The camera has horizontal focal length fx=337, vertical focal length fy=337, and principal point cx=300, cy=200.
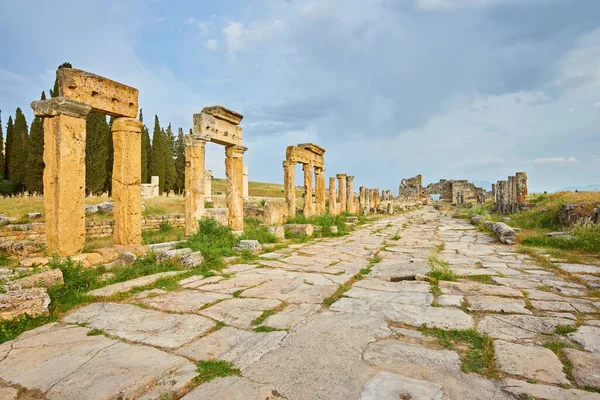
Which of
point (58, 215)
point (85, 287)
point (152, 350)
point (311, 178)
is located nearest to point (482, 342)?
point (152, 350)

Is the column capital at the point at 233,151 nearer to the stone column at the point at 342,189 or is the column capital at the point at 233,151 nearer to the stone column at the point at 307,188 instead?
the stone column at the point at 307,188

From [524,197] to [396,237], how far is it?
10962mm

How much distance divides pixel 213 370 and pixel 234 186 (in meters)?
7.33

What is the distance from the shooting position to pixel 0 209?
1298 centimetres

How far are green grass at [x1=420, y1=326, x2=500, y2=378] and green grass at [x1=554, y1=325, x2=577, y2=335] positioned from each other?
2.37 ft

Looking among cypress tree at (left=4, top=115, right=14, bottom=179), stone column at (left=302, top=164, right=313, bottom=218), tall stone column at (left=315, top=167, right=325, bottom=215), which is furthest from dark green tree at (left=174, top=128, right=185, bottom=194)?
stone column at (left=302, top=164, right=313, bottom=218)

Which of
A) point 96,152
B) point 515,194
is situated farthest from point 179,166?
point 515,194

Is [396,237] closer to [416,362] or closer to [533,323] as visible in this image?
[533,323]

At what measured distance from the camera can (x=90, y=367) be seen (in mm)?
2473

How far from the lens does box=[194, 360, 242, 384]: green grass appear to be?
2.31 meters

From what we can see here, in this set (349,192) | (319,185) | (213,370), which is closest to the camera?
(213,370)

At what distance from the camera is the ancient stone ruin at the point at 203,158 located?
825 centimetres

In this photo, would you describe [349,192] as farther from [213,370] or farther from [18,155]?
[18,155]

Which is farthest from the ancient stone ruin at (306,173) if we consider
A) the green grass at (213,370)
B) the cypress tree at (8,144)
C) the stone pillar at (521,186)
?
the cypress tree at (8,144)
